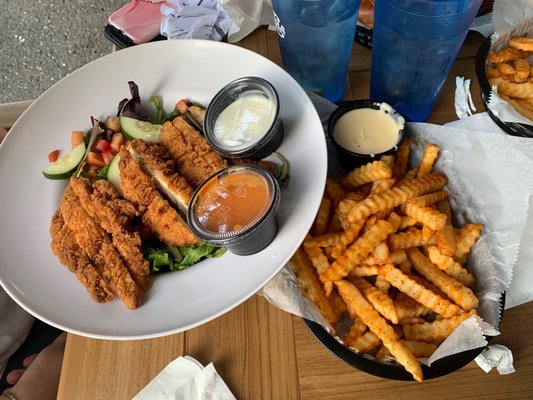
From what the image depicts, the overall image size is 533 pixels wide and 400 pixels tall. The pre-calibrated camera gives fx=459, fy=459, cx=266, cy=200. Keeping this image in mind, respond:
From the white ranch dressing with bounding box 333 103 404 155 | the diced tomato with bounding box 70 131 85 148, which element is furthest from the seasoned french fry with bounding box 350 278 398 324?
the diced tomato with bounding box 70 131 85 148

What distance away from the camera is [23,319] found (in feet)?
6.99

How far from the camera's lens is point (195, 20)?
2.00 m

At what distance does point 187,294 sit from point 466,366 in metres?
0.78

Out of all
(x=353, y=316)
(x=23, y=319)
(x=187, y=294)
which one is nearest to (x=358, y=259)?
(x=353, y=316)

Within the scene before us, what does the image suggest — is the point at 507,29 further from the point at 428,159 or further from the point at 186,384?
the point at 186,384

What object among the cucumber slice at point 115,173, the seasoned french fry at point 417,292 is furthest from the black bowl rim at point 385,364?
the cucumber slice at point 115,173

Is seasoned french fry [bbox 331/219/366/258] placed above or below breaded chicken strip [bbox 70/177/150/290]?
above

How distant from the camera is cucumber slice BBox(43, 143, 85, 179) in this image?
167 centimetres

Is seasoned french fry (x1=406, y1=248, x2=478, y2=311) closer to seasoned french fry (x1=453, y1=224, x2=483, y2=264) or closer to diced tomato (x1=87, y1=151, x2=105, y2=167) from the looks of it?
seasoned french fry (x1=453, y1=224, x2=483, y2=264)

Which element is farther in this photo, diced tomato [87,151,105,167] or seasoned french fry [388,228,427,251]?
diced tomato [87,151,105,167]

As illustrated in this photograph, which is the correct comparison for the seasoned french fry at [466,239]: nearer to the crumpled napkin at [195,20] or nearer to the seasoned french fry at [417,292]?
the seasoned french fry at [417,292]

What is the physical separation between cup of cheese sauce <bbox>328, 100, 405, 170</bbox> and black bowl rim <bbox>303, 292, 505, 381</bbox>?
540 millimetres

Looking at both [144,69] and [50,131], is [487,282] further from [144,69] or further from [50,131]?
[50,131]

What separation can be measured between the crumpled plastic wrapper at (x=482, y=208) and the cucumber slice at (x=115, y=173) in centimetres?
73
